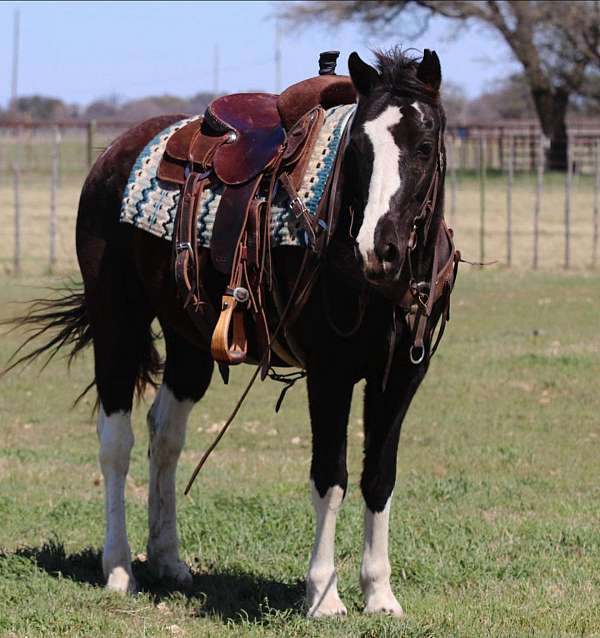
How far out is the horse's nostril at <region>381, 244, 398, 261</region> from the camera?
429cm

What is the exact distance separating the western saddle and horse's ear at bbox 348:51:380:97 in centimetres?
32

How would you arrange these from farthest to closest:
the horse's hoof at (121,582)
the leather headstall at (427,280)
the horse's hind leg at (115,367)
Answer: the horse's hind leg at (115,367), the horse's hoof at (121,582), the leather headstall at (427,280)

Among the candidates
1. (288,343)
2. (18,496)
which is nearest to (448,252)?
(288,343)

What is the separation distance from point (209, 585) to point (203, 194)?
5.77 feet

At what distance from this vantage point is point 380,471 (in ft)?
17.0

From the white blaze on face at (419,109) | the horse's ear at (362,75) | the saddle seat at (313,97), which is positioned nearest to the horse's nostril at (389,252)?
the white blaze on face at (419,109)

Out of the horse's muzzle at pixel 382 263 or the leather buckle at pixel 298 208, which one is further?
the leather buckle at pixel 298 208

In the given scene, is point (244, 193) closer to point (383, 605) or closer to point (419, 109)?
point (419, 109)

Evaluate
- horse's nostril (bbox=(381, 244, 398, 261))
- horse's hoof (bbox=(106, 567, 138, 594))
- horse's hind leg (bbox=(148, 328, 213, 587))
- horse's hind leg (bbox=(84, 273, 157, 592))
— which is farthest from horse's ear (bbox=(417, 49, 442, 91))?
horse's hoof (bbox=(106, 567, 138, 594))

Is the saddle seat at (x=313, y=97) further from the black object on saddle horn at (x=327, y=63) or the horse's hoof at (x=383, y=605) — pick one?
the horse's hoof at (x=383, y=605)

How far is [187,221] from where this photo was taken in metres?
5.51

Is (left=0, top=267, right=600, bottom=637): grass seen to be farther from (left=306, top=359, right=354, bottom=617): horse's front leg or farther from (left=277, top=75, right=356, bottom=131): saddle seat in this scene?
(left=277, top=75, right=356, bottom=131): saddle seat

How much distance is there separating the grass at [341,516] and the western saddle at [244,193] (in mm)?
1065

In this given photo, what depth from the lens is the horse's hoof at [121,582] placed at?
562cm
